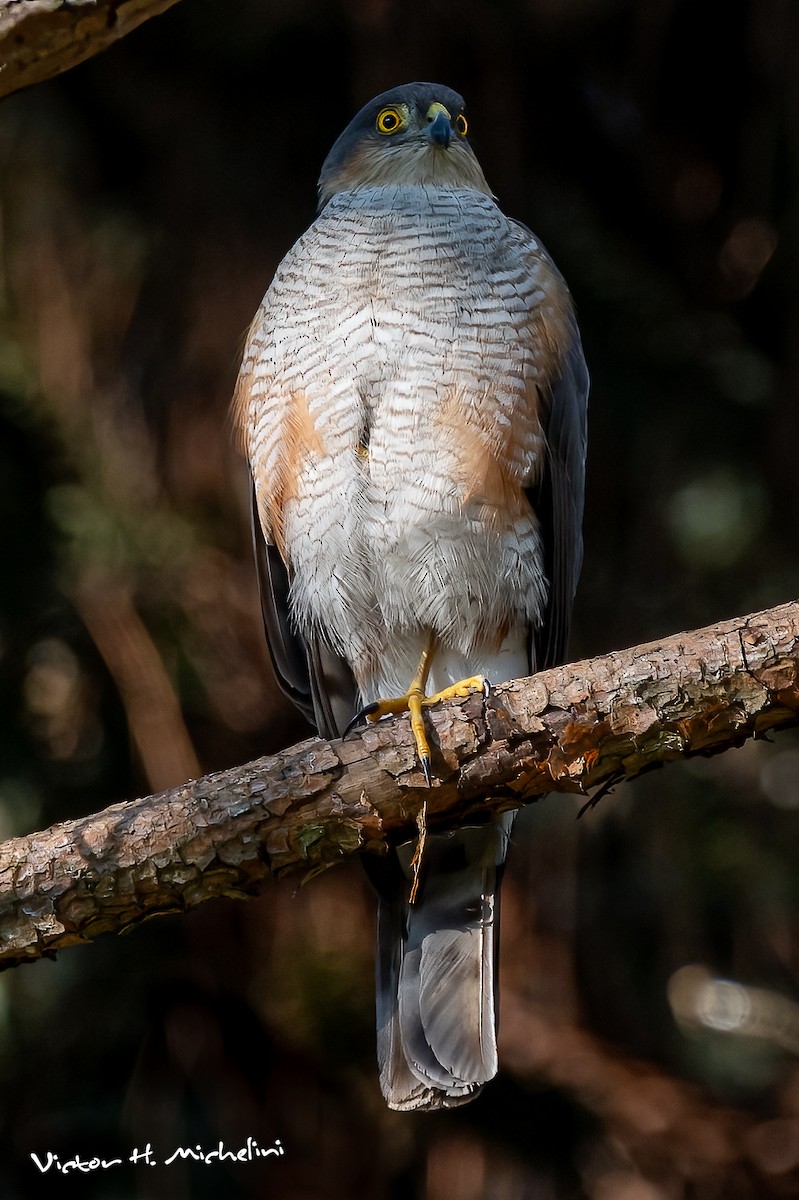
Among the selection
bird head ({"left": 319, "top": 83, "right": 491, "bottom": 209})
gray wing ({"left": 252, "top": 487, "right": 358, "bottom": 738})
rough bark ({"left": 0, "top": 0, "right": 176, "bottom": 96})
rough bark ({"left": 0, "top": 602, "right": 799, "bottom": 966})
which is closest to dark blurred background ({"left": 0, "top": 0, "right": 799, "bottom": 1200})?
gray wing ({"left": 252, "top": 487, "right": 358, "bottom": 738})

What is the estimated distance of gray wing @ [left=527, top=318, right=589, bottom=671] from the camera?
3.57 meters

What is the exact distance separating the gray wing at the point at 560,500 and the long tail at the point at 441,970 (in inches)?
21.0

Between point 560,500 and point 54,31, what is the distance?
175 cm

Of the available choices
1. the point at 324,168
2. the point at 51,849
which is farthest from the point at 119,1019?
the point at 324,168

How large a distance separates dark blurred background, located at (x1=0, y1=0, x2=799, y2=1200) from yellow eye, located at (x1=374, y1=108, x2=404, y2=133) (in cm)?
101

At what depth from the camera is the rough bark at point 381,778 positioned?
2.47 metres

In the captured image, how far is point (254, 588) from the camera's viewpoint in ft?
15.4

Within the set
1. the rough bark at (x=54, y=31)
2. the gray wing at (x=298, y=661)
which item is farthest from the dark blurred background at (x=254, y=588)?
the rough bark at (x=54, y=31)

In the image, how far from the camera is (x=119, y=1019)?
445 cm

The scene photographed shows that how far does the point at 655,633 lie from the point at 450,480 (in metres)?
1.70

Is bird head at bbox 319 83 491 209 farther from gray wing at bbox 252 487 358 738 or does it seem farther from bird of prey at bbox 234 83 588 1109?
gray wing at bbox 252 487 358 738

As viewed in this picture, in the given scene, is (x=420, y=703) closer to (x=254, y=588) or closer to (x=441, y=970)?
(x=441, y=970)

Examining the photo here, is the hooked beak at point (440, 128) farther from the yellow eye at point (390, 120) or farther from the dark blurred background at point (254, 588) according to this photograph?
the dark blurred background at point (254, 588)

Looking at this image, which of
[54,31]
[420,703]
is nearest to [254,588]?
[420,703]
